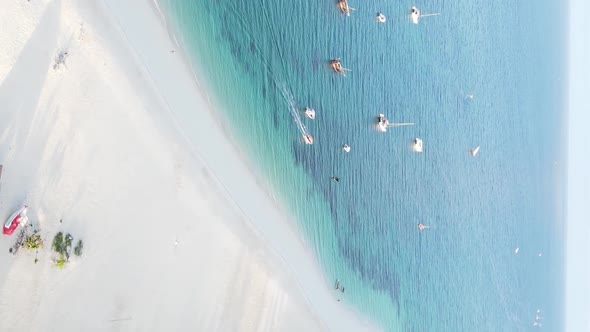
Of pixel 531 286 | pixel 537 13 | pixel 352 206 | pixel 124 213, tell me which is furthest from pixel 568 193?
pixel 124 213

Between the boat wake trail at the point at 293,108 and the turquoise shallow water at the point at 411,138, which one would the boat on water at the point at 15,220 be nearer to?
the turquoise shallow water at the point at 411,138

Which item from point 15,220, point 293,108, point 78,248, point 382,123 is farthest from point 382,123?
point 15,220

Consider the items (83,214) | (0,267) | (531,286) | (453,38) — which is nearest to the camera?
(0,267)

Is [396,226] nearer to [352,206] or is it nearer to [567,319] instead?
[352,206]

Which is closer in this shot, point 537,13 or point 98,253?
point 98,253

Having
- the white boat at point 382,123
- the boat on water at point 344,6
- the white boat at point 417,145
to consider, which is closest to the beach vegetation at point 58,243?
the white boat at point 382,123

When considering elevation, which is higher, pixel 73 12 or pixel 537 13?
pixel 537 13

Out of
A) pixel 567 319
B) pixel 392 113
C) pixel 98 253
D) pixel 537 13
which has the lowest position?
pixel 98 253

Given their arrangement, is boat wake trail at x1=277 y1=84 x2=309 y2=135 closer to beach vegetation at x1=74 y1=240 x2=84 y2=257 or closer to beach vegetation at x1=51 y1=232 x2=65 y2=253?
beach vegetation at x1=74 y1=240 x2=84 y2=257
